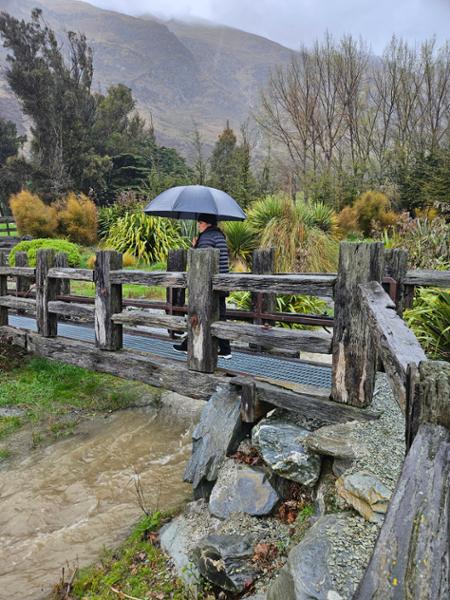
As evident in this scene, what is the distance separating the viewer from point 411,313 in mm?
4680

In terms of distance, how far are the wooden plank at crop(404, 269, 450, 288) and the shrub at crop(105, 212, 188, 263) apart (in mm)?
9228

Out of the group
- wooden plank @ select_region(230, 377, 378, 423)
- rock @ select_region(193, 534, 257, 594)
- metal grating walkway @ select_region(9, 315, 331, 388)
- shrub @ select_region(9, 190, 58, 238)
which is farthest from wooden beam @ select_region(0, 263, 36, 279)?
shrub @ select_region(9, 190, 58, 238)

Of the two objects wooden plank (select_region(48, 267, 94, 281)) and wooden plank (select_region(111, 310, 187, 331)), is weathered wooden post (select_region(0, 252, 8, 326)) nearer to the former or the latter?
wooden plank (select_region(48, 267, 94, 281))

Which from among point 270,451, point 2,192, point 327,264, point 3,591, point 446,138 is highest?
point 446,138

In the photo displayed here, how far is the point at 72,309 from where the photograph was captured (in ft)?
17.2

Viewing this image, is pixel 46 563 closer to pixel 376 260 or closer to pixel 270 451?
pixel 270 451

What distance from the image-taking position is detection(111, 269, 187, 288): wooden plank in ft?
13.6

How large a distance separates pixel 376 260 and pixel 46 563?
9.47 ft

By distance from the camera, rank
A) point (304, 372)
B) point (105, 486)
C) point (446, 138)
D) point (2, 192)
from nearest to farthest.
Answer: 1. point (105, 486)
2. point (304, 372)
3. point (446, 138)
4. point (2, 192)

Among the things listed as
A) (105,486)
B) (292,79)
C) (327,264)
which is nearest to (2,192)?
(292,79)

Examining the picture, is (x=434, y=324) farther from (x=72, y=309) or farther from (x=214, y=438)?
(x=72, y=309)

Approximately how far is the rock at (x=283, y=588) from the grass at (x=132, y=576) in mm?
702

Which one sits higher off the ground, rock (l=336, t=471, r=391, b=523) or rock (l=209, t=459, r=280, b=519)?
rock (l=336, t=471, r=391, b=523)

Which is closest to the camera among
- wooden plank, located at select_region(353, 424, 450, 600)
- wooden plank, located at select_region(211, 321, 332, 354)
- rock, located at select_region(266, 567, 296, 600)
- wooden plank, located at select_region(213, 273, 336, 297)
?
wooden plank, located at select_region(353, 424, 450, 600)
